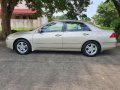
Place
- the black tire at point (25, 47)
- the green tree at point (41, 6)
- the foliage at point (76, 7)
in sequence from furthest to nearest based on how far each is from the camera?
1. the foliage at point (76, 7)
2. the green tree at point (41, 6)
3. the black tire at point (25, 47)

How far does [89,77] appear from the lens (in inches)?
328

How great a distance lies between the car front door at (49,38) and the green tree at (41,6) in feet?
14.5

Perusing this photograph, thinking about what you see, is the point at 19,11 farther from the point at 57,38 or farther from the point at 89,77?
the point at 89,77

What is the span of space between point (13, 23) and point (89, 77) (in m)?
35.9

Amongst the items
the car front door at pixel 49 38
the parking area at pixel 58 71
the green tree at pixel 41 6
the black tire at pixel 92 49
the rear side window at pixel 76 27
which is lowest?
the parking area at pixel 58 71

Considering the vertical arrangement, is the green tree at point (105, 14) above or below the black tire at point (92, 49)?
above

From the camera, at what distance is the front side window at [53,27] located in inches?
485

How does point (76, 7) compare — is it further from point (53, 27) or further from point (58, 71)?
point (58, 71)

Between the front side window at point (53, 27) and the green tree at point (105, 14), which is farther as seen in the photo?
the green tree at point (105, 14)

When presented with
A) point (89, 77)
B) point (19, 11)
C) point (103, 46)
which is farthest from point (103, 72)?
point (19, 11)

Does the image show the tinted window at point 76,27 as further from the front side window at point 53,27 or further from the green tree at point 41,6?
the green tree at point 41,6

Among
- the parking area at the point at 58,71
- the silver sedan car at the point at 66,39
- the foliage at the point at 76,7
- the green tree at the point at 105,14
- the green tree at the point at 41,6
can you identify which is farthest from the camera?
the green tree at the point at 105,14

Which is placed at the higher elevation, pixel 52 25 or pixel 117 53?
pixel 52 25

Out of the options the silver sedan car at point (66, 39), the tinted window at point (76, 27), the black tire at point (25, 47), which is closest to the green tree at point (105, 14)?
the tinted window at point (76, 27)
